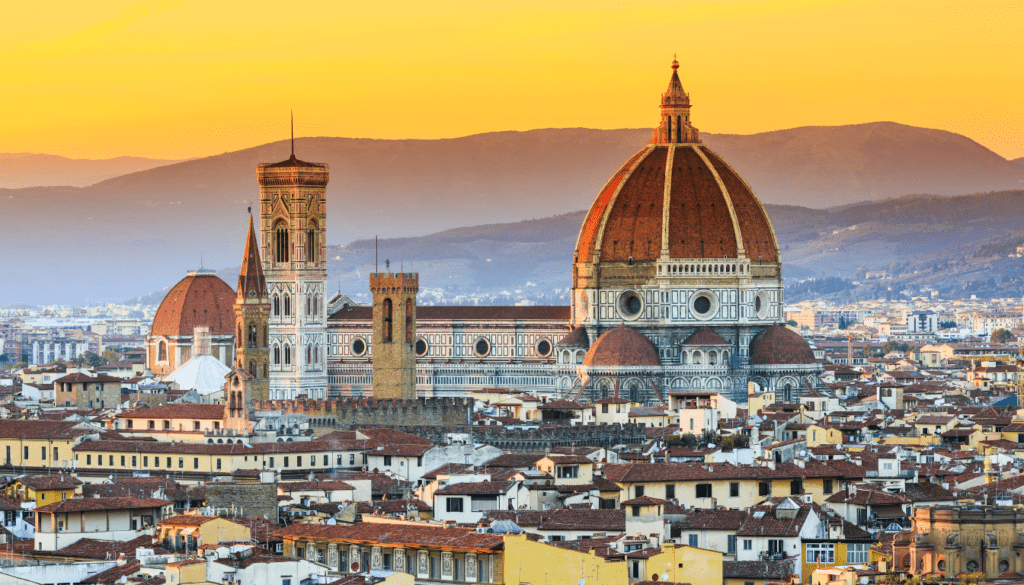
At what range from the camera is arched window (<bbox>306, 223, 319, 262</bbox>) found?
138375 millimetres

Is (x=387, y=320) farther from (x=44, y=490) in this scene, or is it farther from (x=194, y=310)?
(x=44, y=490)

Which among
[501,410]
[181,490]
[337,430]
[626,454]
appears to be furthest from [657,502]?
[501,410]

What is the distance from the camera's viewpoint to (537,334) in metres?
138

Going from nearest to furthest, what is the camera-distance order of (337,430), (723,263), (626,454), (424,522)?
1. (424,522)
2. (626,454)
3. (337,430)
4. (723,263)

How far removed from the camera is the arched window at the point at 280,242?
13788cm

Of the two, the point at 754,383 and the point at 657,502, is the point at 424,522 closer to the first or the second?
the point at 657,502

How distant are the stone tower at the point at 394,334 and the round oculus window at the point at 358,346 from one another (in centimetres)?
829

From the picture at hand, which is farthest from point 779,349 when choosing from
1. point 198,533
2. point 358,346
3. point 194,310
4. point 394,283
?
point 198,533

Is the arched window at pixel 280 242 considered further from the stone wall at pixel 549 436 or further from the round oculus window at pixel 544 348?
the stone wall at pixel 549 436

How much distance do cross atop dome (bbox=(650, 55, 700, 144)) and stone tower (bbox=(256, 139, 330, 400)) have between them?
57.0 ft

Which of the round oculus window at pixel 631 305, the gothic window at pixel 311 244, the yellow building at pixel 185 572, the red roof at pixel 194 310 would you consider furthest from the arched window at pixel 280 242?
the yellow building at pixel 185 572

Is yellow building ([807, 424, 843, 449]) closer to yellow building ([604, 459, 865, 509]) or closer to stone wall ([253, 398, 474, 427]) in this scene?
yellow building ([604, 459, 865, 509])

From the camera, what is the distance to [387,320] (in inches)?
5197

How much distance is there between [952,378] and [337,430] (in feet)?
186
